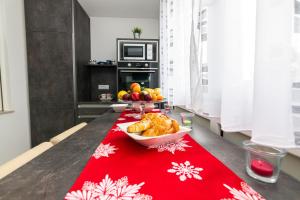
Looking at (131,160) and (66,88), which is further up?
(66,88)

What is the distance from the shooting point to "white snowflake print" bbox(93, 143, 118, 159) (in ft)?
1.84

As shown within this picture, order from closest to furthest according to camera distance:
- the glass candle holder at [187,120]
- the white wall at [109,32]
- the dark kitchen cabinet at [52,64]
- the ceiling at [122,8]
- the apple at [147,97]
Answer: the glass candle holder at [187,120] → the apple at [147,97] → the dark kitchen cabinet at [52,64] → the ceiling at [122,8] → the white wall at [109,32]

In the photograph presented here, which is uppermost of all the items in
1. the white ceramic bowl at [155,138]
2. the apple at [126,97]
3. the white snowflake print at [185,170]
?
the apple at [126,97]

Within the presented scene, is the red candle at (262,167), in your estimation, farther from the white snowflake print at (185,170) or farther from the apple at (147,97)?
the apple at (147,97)

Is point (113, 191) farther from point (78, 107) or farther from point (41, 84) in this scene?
point (41, 84)

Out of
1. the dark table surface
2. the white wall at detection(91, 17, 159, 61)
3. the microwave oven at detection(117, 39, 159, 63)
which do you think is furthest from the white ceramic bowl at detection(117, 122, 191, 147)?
the white wall at detection(91, 17, 159, 61)

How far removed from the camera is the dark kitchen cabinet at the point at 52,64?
2.30 metres

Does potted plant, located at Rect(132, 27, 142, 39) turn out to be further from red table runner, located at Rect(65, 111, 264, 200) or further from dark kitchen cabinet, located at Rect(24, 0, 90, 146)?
red table runner, located at Rect(65, 111, 264, 200)

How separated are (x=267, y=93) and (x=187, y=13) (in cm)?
109

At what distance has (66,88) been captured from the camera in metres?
2.38

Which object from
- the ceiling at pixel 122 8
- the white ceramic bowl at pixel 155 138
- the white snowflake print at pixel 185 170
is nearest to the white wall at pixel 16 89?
the ceiling at pixel 122 8

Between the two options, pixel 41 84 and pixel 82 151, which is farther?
pixel 41 84

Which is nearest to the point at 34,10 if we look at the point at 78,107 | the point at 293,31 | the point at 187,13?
the point at 78,107

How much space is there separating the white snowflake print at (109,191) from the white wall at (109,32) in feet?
→ 10.1
